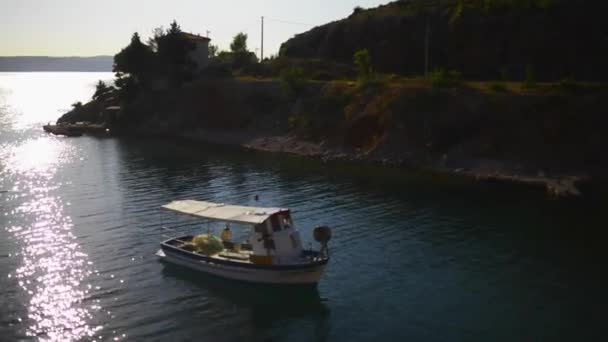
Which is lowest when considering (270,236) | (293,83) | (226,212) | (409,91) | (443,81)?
(270,236)

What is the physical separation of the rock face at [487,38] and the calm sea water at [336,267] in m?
45.3

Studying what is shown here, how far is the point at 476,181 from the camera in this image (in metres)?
61.5

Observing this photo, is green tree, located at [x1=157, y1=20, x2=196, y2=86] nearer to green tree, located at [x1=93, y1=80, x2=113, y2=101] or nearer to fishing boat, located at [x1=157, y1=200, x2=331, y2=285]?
green tree, located at [x1=93, y1=80, x2=113, y2=101]

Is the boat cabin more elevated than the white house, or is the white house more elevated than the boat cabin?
the white house

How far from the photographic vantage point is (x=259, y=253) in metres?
33.0

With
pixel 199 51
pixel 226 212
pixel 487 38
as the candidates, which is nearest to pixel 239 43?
pixel 199 51

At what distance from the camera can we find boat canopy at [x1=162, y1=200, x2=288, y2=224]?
109 ft

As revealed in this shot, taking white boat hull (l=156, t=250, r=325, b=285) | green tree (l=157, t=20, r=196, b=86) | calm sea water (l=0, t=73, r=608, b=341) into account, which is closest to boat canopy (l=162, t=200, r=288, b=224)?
white boat hull (l=156, t=250, r=325, b=285)

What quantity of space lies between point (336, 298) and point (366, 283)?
2662mm

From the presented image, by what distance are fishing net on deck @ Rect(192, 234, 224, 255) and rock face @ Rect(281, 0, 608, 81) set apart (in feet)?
214

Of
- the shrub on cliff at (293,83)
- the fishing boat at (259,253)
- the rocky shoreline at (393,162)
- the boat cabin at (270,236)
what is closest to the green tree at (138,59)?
the rocky shoreline at (393,162)

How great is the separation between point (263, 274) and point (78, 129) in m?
100

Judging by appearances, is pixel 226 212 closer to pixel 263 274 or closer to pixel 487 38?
pixel 263 274

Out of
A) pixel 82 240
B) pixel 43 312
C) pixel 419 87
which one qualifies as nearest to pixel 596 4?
pixel 419 87
